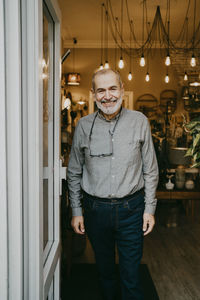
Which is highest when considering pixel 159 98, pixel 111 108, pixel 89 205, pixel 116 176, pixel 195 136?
pixel 159 98

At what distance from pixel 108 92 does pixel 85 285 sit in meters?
1.67

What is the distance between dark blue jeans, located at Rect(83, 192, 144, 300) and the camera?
5.87 feet

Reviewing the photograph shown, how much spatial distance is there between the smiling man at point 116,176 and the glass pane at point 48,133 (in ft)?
0.88

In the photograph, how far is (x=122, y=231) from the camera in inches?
71.9

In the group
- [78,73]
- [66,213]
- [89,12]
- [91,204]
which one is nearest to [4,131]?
[91,204]

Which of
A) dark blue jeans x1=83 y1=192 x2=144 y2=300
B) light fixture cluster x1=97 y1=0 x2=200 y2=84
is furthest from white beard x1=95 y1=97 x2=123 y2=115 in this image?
light fixture cluster x1=97 y1=0 x2=200 y2=84

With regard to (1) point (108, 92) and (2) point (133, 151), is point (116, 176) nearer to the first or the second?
(2) point (133, 151)

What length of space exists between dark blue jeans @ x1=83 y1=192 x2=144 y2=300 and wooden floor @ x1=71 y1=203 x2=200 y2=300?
732 mm

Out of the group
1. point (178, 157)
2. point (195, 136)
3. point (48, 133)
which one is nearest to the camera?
point (48, 133)

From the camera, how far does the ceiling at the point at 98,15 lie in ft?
16.8

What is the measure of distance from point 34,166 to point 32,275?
1.44 ft

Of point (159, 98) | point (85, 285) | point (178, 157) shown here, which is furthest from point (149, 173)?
point (159, 98)

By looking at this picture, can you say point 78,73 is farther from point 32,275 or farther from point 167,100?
point 32,275

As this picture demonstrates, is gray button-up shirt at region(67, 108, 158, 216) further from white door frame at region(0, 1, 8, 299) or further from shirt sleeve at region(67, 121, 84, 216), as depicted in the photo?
white door frame at region(0, 1, 8, 299)
